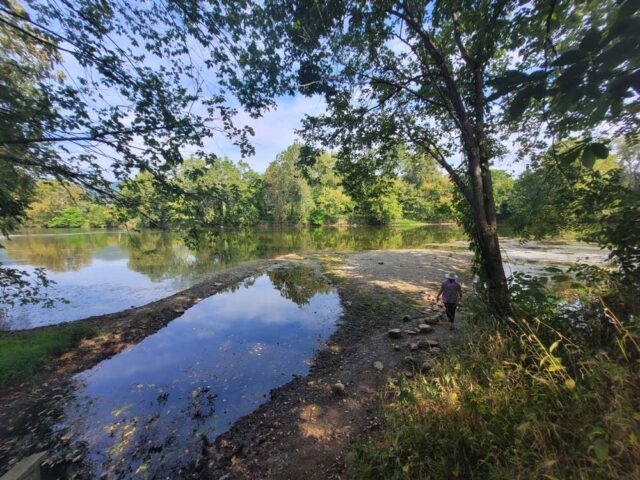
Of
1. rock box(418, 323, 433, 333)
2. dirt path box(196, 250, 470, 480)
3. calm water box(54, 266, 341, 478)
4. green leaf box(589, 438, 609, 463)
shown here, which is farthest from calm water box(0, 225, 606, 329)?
green leaf box(589, 438, 609, 463)

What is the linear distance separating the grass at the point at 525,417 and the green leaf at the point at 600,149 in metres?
1.58

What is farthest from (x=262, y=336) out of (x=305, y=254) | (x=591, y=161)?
(x=305, y=254)

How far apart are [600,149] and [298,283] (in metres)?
14.5

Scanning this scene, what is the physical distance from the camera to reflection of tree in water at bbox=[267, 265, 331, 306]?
13336mm

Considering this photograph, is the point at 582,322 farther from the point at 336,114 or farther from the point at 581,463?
the point at 336,114

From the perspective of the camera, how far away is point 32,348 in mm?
7496

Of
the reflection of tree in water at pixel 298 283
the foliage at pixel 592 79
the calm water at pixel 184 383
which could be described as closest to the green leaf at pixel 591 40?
the foliage at pixel 592 79

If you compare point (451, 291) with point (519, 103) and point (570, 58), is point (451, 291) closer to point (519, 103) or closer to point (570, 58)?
point (519, 103)

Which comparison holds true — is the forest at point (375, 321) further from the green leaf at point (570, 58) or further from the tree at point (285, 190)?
the tree at point (285, 190)

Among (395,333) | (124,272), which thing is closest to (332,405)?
(395,333)

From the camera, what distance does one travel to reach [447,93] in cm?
539

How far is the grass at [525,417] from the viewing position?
1941 mm

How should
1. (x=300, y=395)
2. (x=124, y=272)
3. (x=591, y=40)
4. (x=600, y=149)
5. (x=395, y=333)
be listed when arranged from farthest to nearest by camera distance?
(x=124, y=272)
(x=395, y=333)
(x=300, y=395)
(x=600, y=149)
(x=591, y=40)

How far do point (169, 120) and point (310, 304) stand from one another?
30.6ft
